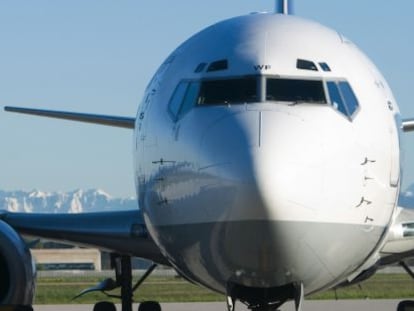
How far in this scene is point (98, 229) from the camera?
63.8 feet

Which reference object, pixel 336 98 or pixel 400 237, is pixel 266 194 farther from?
pixel 400 237

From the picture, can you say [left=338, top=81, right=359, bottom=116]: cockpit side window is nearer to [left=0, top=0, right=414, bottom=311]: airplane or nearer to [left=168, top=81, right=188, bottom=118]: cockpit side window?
[left=0, top=0, right=414, bottom=311]: airplane

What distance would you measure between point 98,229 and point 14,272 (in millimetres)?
1810

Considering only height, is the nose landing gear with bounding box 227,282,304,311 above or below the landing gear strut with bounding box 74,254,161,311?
above

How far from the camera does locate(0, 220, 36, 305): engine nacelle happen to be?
17984mm

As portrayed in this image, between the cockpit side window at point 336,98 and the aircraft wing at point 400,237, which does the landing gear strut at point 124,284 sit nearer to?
the aircraft wing at point 400,237

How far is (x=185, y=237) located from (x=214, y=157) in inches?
52.4

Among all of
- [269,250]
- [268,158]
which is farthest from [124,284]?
[268,158]

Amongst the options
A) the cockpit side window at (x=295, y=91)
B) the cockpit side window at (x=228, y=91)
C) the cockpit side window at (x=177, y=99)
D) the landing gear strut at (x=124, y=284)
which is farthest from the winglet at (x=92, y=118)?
the cockpit side window at (x=295, y=91)

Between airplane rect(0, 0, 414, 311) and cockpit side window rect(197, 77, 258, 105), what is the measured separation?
0.02 meters

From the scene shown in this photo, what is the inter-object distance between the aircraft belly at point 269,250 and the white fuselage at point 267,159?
2 centimetres

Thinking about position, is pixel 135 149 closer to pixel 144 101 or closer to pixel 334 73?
pixel 144 101

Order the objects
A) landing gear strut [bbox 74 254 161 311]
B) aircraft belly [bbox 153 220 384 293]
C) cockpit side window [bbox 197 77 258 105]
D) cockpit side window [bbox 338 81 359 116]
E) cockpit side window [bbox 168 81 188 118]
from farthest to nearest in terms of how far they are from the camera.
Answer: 1. landing gear strut [bbox 74 254 161 311]
2. cockpit side window [bbox 168 81 188 118]
3. cockpit side window [bbox 338 81 359 116]
4. cockpit side window [bbox 197 77 258 105]
5. aircraft belly [bbox 153 220 384 293]

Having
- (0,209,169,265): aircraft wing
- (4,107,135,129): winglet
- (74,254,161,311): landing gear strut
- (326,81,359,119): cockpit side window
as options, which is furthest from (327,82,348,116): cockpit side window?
(74,254,161,311): landing gear strut
